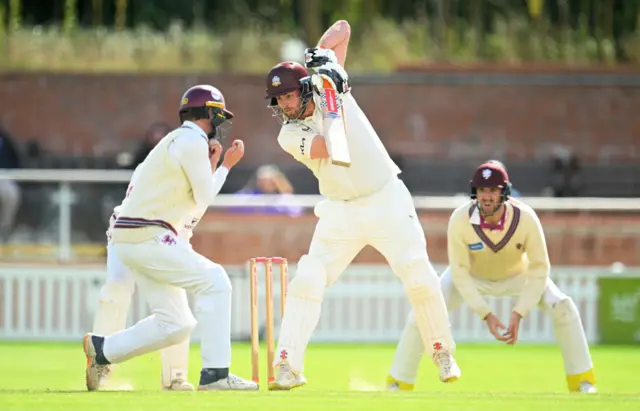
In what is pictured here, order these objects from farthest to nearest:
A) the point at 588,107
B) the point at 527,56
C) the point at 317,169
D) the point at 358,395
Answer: the point at 527,56 → the point at 588,107 → the point at 317,169 → the point at 358,395

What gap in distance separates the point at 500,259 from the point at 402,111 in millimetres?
10084

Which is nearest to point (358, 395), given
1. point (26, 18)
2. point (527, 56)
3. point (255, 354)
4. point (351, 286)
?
point (255, 354)

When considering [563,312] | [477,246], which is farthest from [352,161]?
[563,312]

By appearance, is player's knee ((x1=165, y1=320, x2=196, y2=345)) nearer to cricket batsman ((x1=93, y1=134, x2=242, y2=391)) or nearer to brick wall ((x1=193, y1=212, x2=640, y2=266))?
cricket batsman ((x1=93, y1=134, x2=242, y2=391))

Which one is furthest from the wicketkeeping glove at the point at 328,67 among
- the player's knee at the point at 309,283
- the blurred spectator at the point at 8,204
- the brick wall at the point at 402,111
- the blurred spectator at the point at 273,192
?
the brick wall at the point at 402,111

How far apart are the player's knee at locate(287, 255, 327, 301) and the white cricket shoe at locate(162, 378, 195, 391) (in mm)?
939

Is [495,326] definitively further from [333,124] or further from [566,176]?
[566,176]

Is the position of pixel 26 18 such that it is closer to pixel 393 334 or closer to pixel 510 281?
pixel 393 334

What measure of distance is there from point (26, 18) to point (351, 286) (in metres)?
10.0

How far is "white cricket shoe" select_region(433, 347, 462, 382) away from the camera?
8.86 metres

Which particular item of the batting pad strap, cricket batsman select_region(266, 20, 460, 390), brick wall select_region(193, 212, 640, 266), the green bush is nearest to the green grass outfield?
the batting pad strap

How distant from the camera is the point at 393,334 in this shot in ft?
50.0

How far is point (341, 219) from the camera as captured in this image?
881cm

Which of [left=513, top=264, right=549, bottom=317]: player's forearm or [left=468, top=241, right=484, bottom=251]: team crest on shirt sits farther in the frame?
[left=468, top=241, right=484, bottom=251]: team crest on shirt
